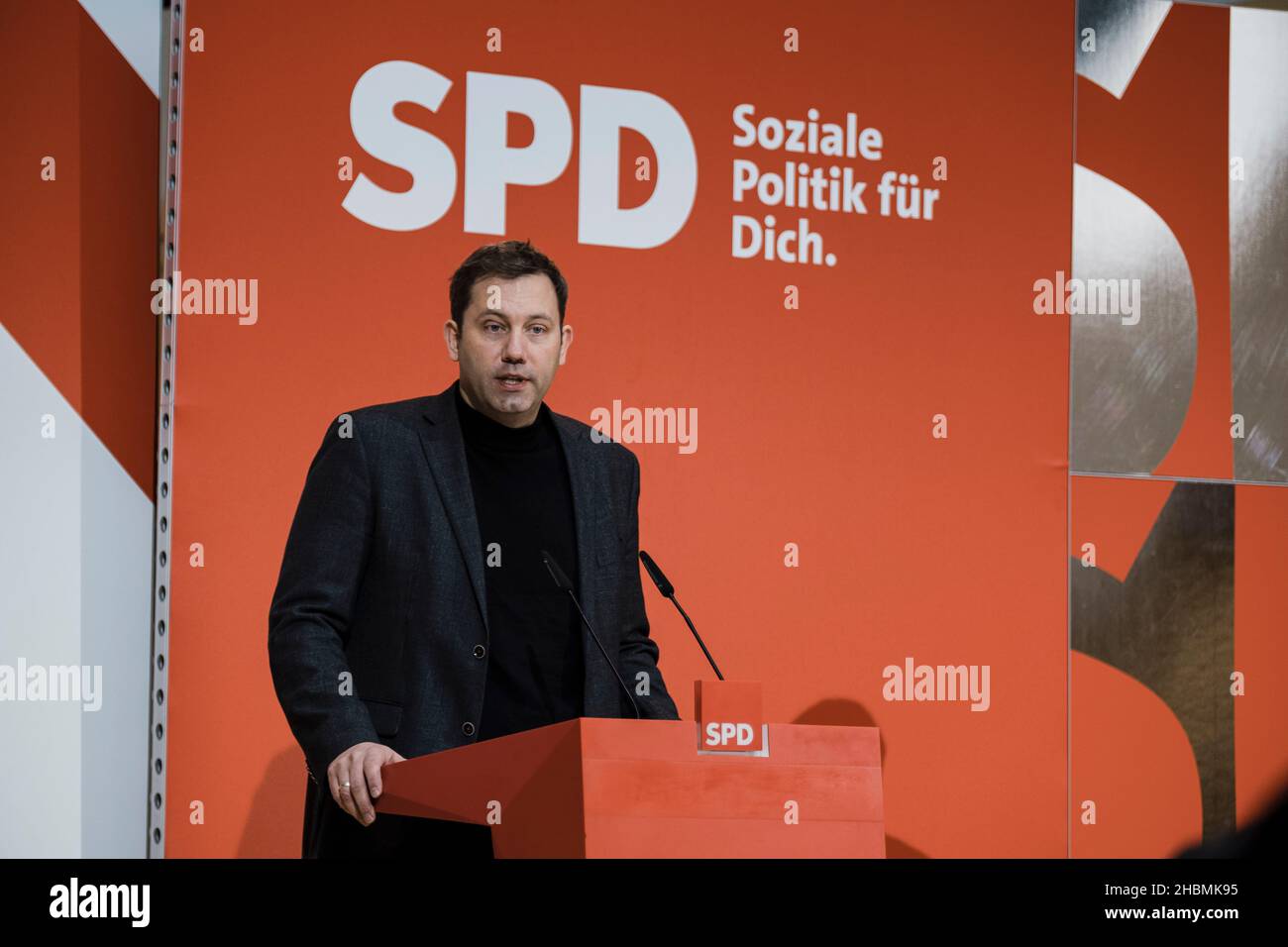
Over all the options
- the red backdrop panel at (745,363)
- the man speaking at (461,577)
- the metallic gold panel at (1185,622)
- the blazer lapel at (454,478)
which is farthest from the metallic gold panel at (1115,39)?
the blazer lapel at (454,478)

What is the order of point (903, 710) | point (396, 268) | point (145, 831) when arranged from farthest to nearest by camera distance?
point (903, 710), point (396, 268), point (145, 831)

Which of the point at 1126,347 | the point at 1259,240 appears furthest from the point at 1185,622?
the point at 1259,240

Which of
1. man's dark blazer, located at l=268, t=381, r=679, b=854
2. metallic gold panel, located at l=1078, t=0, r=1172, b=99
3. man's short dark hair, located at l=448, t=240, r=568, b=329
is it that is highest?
metallic gold panel, located at l=1078, t=0, r=1172, b=99

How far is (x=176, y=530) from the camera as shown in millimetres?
3117

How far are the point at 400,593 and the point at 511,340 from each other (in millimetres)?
449

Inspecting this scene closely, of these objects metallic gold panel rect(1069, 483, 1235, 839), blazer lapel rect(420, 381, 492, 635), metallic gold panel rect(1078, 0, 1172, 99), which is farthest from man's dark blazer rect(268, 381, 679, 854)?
metallic gold panel rect(1078, 0, 1172, 99)

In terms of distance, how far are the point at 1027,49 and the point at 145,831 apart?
2975mm

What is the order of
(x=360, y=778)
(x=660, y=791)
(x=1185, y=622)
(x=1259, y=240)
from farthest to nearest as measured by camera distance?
(x=1259, y=240)
(x=1185, y=622)
(x=360, y=778)
(x=660, y=791)

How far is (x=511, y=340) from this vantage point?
7.66 ft

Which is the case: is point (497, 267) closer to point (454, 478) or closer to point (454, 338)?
point (454, 338)

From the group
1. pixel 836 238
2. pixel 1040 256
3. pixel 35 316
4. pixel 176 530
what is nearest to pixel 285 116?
pixel 35 316

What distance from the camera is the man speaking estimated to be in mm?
2162

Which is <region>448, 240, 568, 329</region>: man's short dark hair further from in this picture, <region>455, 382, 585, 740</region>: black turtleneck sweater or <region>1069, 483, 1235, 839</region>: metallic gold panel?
<region>1069, 483, 1235, 839</region>: metallic gold panel

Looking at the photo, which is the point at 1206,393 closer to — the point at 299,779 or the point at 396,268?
the point at 396,268
